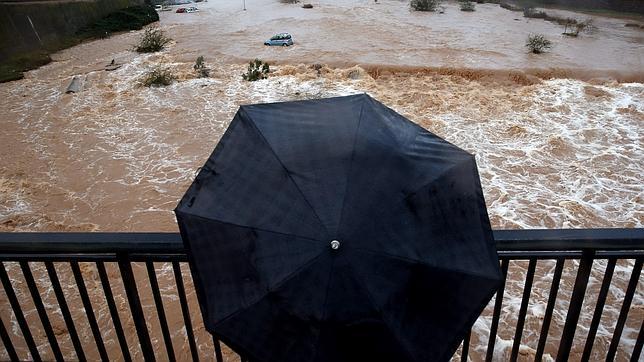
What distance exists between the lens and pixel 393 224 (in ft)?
4.43

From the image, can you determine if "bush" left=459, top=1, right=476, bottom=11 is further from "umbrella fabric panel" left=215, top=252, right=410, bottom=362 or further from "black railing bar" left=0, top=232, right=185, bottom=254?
"umbrella fabric panel" left=215, top=252, right=410, bottom=362

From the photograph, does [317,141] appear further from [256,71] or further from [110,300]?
[256,71]

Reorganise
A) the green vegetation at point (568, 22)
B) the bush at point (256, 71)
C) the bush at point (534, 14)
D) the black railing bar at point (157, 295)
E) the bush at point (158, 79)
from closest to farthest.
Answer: the black railing bar at point (157, 295) < the bush at point (158, 79) < the bush at point (256, 71) < the green vegetation at point (568, 22) < the bush at point (534, 14)

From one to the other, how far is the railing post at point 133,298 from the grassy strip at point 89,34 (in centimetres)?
1477

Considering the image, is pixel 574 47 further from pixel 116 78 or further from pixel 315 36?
pixel 116 78

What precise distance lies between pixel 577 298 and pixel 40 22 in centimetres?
1985

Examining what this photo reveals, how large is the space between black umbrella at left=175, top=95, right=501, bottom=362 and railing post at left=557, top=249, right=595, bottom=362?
15.7 inches

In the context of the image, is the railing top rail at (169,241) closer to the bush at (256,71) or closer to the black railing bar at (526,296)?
the black railing bar at (526,296)

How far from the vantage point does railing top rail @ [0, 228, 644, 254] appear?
1.49m

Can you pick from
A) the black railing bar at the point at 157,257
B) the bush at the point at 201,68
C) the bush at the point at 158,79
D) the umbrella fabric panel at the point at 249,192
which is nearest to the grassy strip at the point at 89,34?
the bush at the point at 158,79

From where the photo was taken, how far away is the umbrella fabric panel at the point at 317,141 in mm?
1354

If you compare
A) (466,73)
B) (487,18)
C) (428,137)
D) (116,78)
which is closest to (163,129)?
(116,78)

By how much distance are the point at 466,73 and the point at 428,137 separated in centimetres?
1254

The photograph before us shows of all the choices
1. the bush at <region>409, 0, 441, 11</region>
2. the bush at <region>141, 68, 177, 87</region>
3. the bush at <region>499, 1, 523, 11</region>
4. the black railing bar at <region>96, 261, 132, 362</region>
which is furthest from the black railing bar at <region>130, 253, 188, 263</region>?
the bush at <region>499, 1, 523, 11</region>
